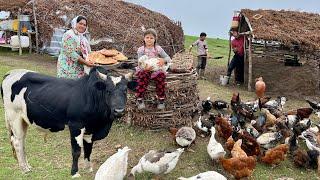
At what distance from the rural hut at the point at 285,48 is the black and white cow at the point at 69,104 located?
10017mm

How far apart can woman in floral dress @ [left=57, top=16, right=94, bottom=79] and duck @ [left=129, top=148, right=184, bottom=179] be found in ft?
6.61

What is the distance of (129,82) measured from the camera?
634cm

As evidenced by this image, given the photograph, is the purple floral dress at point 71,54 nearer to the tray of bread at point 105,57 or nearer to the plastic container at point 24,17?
the tray of bread at point 105,57

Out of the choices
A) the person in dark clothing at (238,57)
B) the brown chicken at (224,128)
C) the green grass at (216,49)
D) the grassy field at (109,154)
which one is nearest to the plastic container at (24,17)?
the green grass at (216,49)

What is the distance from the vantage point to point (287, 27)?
16234mm

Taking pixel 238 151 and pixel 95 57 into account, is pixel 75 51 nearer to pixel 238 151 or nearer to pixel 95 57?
pixel 95 57

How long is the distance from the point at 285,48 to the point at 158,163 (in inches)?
446

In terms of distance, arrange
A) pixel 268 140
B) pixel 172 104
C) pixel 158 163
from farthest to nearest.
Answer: pixel 172 104, pixel 268 140, pixel 158 163

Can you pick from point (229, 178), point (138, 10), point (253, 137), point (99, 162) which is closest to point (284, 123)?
point (253, 137)

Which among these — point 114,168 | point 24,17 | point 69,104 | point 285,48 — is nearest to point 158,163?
point 114,168

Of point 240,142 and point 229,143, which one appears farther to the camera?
point 229,143

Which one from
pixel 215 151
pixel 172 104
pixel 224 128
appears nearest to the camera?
pixel 215 151

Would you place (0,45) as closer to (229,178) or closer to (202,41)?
(202,41)

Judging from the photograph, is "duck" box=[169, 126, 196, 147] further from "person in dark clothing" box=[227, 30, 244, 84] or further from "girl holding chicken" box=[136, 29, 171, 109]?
"person in dark clothing" box=[227, 30, 244, 84]
